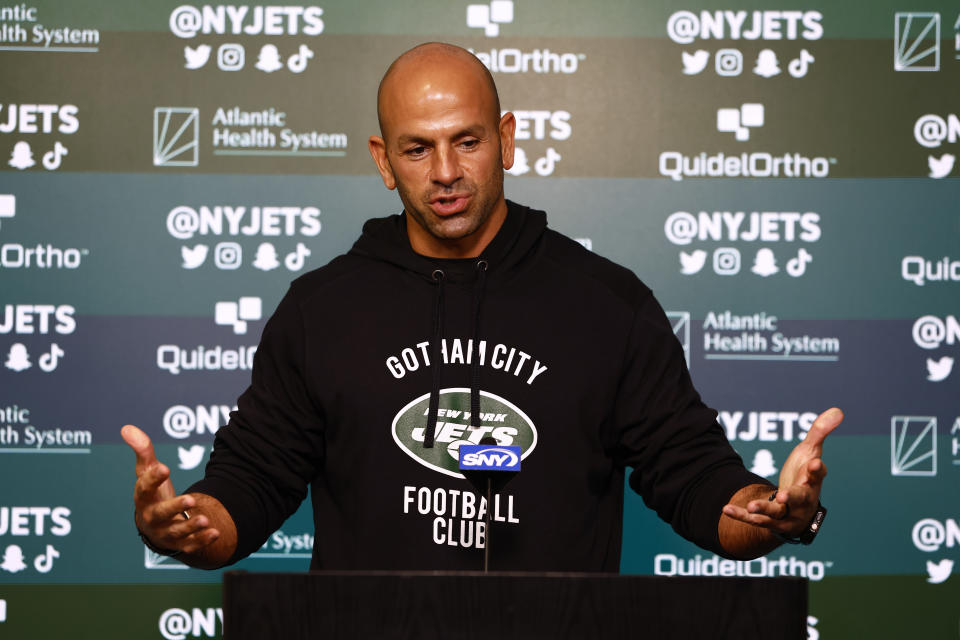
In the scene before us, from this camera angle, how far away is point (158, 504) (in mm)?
1090

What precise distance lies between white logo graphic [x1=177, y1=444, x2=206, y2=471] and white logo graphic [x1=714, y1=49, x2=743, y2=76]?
5.35ft

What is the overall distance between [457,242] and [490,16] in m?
1.10

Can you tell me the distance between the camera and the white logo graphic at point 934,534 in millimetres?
2453

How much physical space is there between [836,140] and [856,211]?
19cm

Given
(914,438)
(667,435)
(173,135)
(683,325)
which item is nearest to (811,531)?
(667,435)

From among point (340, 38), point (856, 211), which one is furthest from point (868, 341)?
point (340, 38)

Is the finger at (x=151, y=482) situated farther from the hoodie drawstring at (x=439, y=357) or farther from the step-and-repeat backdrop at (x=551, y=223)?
the step-and-repeat backdrop at (x=551, y=223)

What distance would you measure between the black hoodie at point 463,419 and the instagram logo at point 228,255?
0.94 metres

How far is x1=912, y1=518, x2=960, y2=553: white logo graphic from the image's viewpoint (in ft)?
8.05

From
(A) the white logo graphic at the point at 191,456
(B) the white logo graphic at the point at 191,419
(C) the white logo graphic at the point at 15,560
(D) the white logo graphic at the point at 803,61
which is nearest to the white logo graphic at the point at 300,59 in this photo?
(B) the white logo graphic at the point at 191,419

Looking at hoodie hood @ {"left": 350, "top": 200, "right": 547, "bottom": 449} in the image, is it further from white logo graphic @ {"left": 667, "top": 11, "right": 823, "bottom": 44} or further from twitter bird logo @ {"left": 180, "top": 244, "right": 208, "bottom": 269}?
white logo graphic @ {"left": 667, "top": 11, "right": 823, "bottom": 44}

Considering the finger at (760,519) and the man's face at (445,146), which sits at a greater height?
the man's face at (445,146)

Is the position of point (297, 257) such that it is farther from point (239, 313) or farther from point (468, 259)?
point (468, 259)

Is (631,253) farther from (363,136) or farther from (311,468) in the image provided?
(311,468)
